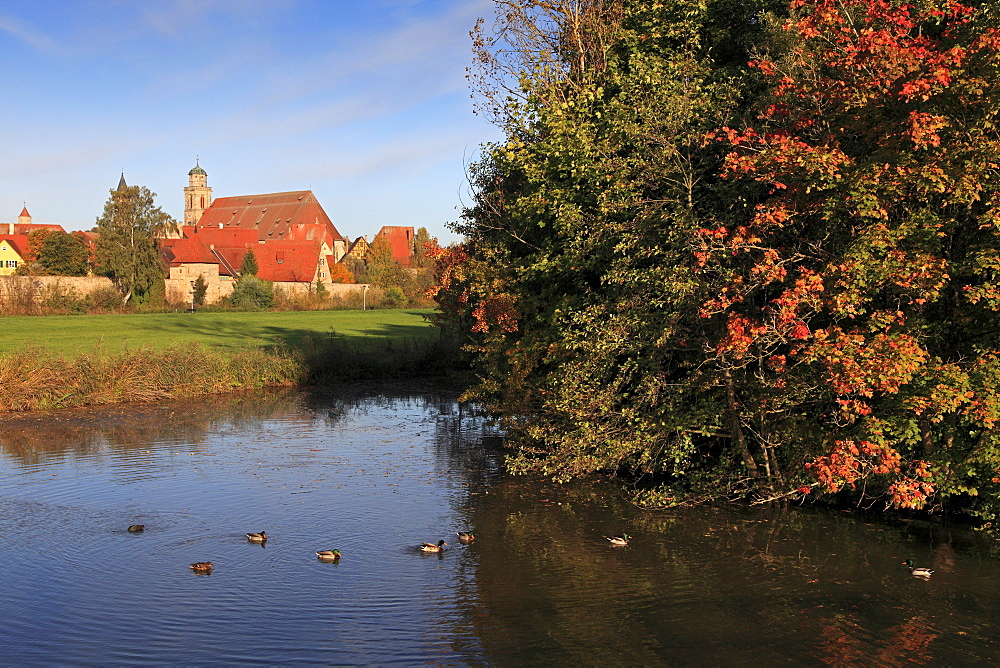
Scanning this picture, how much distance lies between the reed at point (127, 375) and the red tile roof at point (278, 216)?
105 metres

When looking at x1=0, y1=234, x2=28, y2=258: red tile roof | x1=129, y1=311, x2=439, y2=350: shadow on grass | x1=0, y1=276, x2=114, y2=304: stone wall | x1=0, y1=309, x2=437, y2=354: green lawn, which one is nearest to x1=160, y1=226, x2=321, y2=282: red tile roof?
x1=0, y1=276, x2=114, y2=304: stone wall

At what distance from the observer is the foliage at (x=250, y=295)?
3354 inches

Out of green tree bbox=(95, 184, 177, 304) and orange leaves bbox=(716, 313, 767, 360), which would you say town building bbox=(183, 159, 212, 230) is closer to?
green tree bbox=(95, 184, 177, 304)

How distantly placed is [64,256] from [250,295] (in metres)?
18.5

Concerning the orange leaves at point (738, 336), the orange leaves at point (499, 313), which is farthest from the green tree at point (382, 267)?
the orange leaves at point (738, 336)

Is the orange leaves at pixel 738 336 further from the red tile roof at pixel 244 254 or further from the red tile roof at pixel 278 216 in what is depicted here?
the red tile roof at pixel 278 216

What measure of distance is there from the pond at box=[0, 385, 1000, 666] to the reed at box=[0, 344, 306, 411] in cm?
713

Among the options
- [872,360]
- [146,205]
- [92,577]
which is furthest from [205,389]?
[146,205]

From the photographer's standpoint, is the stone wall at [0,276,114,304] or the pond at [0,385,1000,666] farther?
the stone wall at [0,276,114,304]

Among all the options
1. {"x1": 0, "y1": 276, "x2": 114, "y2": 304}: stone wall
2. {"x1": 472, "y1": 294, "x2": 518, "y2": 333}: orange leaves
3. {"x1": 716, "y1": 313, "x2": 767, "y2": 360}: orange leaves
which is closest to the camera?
{"x1": 716, "y1": 313, "x2": 767, "y2": 360}: orange leaves

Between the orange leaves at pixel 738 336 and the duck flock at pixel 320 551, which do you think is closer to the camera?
the duck flock at pixel 320 551

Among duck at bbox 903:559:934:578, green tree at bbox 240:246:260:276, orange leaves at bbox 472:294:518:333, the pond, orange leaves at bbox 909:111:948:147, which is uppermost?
green tree at bbox 240:246:260:276

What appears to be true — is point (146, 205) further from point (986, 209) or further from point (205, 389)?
point (986, 209)

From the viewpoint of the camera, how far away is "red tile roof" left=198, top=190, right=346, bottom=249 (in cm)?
13975
